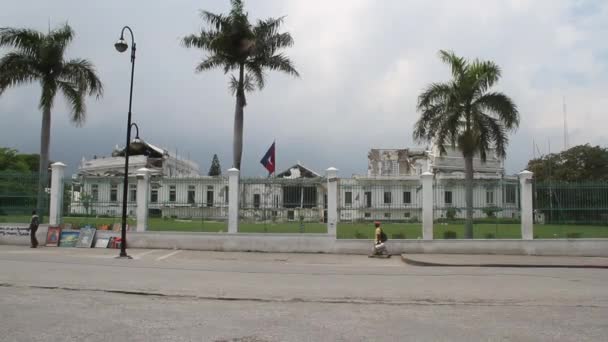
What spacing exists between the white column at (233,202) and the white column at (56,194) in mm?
7145

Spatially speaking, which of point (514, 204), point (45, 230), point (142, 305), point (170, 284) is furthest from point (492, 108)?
point (45, 230)

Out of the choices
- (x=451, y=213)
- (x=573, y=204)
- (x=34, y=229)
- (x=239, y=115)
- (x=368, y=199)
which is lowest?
(x=34, y=229)

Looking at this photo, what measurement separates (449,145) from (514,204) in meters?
3.66

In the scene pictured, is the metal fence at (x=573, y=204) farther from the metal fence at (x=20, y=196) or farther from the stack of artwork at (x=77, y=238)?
the metal fence at (x=20, y=196)

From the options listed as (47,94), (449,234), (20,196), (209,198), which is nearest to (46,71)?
(47,94)

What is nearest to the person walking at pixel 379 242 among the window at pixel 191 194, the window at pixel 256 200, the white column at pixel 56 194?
the window at pixel 256 200

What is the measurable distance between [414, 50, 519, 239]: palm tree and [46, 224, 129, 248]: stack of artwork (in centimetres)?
1355

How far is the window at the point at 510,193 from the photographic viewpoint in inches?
788

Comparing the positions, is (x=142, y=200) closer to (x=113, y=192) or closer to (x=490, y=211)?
(x=113, y=192)

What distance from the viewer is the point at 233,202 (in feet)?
65.8

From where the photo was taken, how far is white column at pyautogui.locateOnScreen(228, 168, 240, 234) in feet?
65.8

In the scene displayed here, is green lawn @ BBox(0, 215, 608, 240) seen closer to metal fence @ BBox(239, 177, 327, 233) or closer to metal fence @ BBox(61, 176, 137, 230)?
metal fence @ BBox(239, 177, 327, 233)

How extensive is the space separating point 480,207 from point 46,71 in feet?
66.7

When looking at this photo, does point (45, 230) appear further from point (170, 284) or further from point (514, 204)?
point (514, 204)
